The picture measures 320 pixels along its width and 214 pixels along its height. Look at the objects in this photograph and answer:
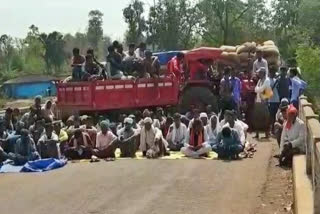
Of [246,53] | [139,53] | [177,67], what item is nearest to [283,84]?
[246,53]

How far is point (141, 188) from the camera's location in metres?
11.2

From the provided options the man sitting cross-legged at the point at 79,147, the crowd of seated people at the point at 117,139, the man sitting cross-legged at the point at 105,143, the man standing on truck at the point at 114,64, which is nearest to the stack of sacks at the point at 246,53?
the man standing on truck at the point at 114,64

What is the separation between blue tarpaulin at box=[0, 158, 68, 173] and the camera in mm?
13867

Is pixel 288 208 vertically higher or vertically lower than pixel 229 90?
lower

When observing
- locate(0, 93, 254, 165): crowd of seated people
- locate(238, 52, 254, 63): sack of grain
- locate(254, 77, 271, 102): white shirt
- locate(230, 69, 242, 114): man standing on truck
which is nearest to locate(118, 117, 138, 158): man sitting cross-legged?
locate(0, 93, 254, 165): crowd of seated people

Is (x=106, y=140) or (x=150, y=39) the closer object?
(x=106, y=140)

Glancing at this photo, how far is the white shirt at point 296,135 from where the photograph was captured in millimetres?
12414

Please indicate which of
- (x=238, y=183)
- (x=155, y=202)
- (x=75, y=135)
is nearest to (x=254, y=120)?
(x=75, y=135)

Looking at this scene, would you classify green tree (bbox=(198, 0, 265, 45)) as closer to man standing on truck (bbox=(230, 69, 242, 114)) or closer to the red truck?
the red truck

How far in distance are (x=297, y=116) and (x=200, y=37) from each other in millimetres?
51145

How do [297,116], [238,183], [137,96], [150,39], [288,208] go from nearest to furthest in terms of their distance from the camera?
[288,208] < [238,183] < [297,116] < [137,96] < [150,39]

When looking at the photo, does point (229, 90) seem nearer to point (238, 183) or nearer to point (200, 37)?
point (238, 183)

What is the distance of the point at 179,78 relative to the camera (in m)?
19.6

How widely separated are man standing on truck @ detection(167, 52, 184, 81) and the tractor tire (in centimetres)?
62
